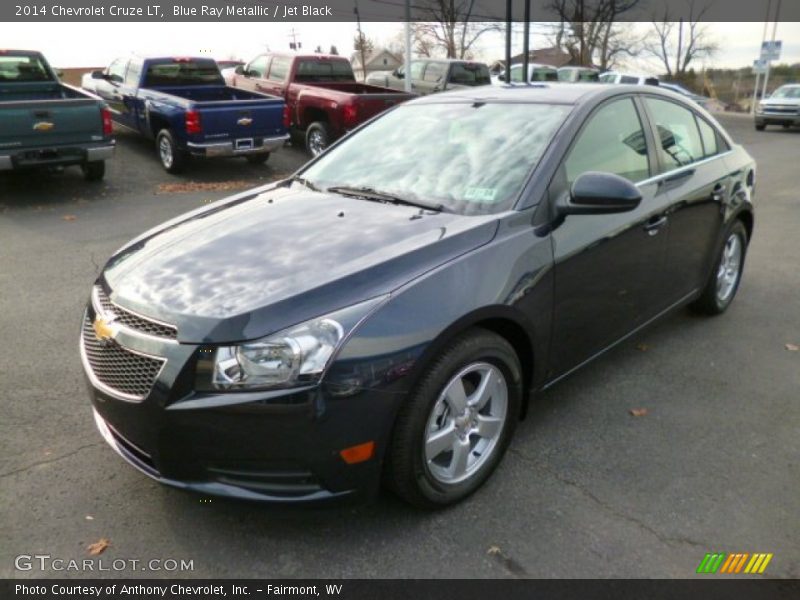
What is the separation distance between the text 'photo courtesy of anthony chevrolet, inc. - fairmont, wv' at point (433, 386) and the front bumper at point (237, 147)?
5847mm

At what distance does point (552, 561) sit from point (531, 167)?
174 cm

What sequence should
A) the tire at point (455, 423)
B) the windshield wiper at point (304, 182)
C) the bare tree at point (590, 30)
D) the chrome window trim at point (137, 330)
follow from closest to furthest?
the chrome window trim at point (137, 330) → the tire at point (455, 423) → the windshield wiper at point (304, 182) → the bare tree at point (590, 30)

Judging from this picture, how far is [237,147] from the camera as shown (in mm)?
10477

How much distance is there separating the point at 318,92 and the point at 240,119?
234cm

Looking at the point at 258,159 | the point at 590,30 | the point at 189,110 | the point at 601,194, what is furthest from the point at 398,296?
the point at 590,30

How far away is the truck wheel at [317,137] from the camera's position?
12109mm

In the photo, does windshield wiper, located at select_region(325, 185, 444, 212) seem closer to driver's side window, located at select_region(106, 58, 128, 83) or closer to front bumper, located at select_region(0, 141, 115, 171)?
front bumper, located at select_region(0, 141, 115, 171)

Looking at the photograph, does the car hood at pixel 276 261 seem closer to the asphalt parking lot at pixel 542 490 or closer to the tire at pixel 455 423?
the tire at pixel 455 423

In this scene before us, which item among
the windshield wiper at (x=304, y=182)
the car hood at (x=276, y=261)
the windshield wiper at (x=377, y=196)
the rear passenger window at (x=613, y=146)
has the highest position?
the rear passenger window at (x=613, y=146)

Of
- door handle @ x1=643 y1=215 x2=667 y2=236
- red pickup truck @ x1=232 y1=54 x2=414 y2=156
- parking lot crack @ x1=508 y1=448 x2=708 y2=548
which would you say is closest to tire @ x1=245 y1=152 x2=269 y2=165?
red pickup truck @ x1=232 y1=54 x2=414 y2=156

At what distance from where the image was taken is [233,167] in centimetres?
1218

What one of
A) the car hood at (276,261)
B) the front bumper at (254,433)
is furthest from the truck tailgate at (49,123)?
the front bumper at (254,433)

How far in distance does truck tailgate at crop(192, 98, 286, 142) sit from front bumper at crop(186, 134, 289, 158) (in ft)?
0.21

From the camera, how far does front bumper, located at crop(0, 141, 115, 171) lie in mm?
8484
